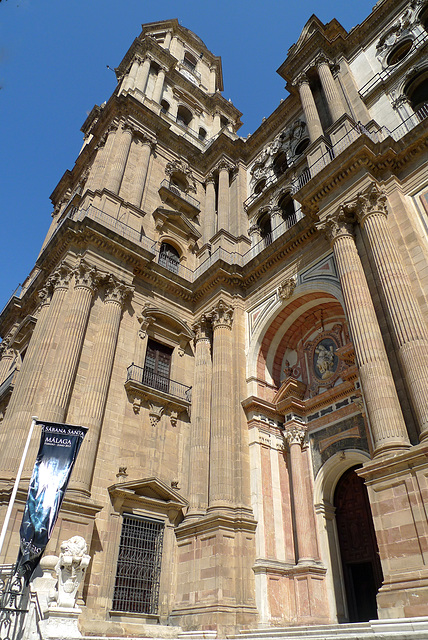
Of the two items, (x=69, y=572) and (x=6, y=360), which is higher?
(x=6, y=360)

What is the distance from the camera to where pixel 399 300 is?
38.6 feet

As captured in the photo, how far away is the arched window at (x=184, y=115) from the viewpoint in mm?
31844

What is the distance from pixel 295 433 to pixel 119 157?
15.9 m

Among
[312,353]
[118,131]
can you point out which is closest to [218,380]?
[312,353]

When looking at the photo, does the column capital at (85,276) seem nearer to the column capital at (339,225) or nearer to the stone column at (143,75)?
the column capital at (339,225)

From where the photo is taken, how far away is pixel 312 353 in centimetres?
1794

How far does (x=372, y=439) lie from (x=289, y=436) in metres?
5.96

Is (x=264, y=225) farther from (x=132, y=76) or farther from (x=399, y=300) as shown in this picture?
(x=132, y=76)

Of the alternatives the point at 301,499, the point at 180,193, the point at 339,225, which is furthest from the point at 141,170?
the point at 301,499

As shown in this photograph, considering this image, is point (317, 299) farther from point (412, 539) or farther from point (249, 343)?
point (412, 539)

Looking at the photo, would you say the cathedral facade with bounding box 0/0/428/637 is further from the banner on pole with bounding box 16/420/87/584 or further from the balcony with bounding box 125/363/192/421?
the banner on pole with bounding box 16/420/87/584

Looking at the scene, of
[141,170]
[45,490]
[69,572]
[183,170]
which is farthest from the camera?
[183,170]

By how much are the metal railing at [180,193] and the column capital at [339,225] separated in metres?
11.8

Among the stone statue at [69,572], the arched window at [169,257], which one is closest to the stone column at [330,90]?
the arched window at [169,257]
